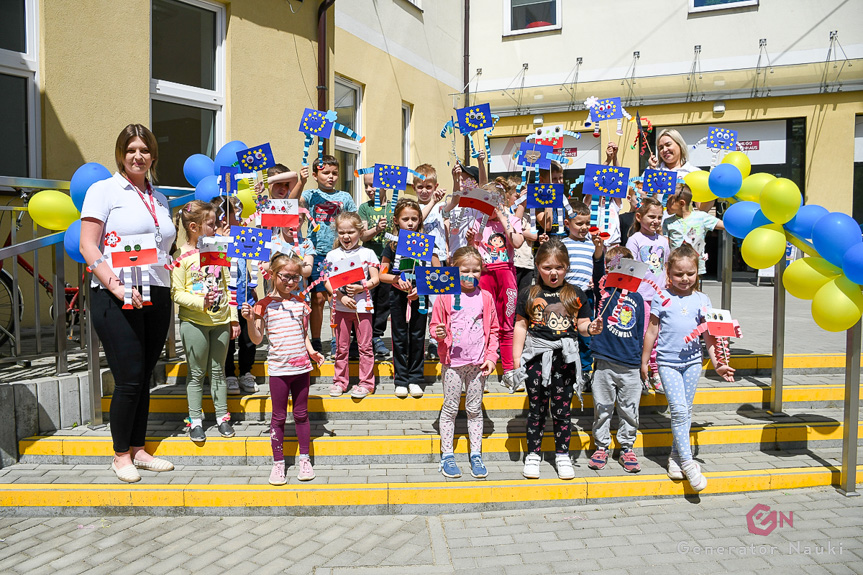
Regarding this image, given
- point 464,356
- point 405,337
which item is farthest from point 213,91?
point 464,356

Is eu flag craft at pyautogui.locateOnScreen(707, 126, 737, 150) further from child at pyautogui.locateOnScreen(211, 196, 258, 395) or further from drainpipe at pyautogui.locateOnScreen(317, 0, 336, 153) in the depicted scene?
drainpipe at pyautogui.locateOnScreen(317, 0, 336, 153)

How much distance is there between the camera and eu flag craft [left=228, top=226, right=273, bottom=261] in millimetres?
4273

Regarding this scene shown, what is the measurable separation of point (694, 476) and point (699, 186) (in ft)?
8.10

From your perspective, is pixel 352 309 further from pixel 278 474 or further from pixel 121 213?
pixel 121 213

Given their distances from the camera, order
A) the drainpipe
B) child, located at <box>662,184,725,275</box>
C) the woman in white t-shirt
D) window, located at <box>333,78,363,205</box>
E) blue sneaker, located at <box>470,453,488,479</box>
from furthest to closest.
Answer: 1. window, located at <box>333,78,363,205</box>
2. the drainpipe
3. child, located at <box>662,184,725,275</box>
4. blue sneaker, located at <box>470,453,488,479</box>
5. the woman in white t-shirt

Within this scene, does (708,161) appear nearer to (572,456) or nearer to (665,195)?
(665,195)

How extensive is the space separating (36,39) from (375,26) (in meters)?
5.96

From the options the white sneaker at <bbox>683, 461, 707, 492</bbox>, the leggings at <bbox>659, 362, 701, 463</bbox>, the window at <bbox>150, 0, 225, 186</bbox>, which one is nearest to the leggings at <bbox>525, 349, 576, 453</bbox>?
the leggings at <bbox>659, 362, 701, 463</bbox>

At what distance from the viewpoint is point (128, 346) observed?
12.9ft

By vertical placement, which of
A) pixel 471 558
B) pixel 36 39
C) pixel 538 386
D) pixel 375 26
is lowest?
pixel 471 558

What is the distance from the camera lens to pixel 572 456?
4.55 meters

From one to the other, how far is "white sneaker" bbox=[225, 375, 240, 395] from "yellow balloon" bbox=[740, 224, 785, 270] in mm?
4043

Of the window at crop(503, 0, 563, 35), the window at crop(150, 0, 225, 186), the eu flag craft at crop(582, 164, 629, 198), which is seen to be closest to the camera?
the eu flag craft at crop(582, 164, 629, 198)

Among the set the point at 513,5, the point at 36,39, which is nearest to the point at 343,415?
the point at 36,39
